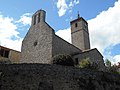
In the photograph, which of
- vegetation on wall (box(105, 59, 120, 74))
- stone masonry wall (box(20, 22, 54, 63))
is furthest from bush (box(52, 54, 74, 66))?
vegetation on wall (box(105, 59, 120, 74))

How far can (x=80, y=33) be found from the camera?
111 feet

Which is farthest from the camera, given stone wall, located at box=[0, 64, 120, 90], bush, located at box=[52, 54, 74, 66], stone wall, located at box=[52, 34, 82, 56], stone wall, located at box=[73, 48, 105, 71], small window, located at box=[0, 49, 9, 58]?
small window, located at box=[0, 49, 9, 58]

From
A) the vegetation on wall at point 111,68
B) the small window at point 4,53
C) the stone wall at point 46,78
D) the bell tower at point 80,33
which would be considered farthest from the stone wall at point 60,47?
the small window at point 4,53

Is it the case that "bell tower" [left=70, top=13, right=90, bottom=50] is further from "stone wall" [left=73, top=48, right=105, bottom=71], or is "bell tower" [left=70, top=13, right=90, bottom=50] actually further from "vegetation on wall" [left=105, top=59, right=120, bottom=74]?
"vegetation on wall" [left=105, top=59, right=120, bottom=74]

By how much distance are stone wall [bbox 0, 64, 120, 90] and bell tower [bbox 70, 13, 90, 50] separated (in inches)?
678

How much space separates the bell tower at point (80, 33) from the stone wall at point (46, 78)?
17.2 m

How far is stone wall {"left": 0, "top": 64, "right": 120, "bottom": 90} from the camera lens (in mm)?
13539

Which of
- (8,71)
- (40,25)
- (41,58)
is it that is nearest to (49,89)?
(8,71)

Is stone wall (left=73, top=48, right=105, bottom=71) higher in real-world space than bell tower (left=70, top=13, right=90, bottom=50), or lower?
lower

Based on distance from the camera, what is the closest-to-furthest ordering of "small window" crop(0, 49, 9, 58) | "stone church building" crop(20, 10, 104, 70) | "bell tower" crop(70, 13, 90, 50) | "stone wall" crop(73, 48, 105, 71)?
"stone church building" crop(20, 10, 104, 70) → "stone wall" crop(73, 48, 105, 71) → "small window" crop(0, 49, 9, 58) → "bell tower" crop(70, 13, 90, 50)

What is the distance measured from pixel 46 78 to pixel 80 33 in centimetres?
2078

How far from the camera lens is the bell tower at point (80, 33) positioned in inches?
1304

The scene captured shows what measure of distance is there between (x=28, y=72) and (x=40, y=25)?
1279cm

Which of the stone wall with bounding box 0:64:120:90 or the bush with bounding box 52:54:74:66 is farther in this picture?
the bush with bounding box 52:54:74:66
